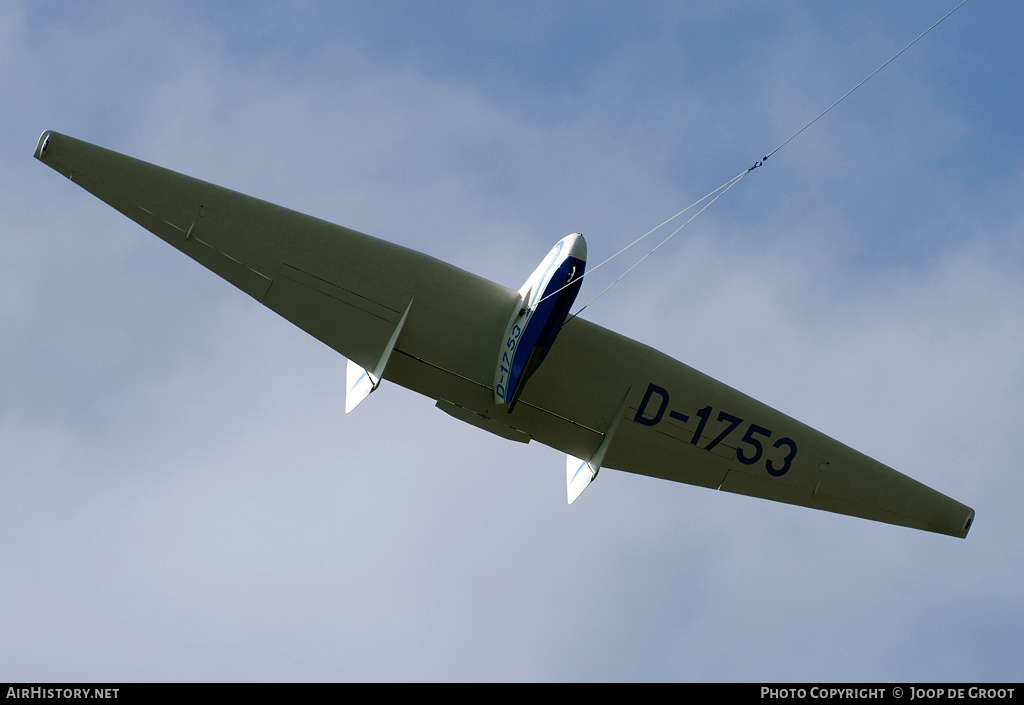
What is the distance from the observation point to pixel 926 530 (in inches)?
1011

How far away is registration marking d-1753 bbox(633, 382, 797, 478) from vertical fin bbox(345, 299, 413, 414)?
15.8 ft

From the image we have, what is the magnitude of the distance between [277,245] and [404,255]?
229cm

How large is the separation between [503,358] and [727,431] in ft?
15.8

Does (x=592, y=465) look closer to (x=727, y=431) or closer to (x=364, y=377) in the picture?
(x=727, y=431)

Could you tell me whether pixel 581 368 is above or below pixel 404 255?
below

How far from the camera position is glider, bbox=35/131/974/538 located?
22.8 m

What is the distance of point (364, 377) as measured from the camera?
991 inches

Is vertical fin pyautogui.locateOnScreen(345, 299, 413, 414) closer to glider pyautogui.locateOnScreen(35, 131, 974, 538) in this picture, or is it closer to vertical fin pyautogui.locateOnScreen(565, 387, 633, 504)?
glider pyautogui.locateOnScreen(35, 131, 974, 538)

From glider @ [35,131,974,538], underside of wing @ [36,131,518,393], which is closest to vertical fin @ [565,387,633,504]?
glider @ [35,131,974,538]

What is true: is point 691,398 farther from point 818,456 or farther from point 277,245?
point 277,245

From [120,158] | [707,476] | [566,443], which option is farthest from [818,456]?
[120,158]

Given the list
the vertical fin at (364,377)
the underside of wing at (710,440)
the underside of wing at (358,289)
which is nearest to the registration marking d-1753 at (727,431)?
the underside of wing at (710,440)

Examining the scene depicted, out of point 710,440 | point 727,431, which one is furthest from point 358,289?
point 727,431
